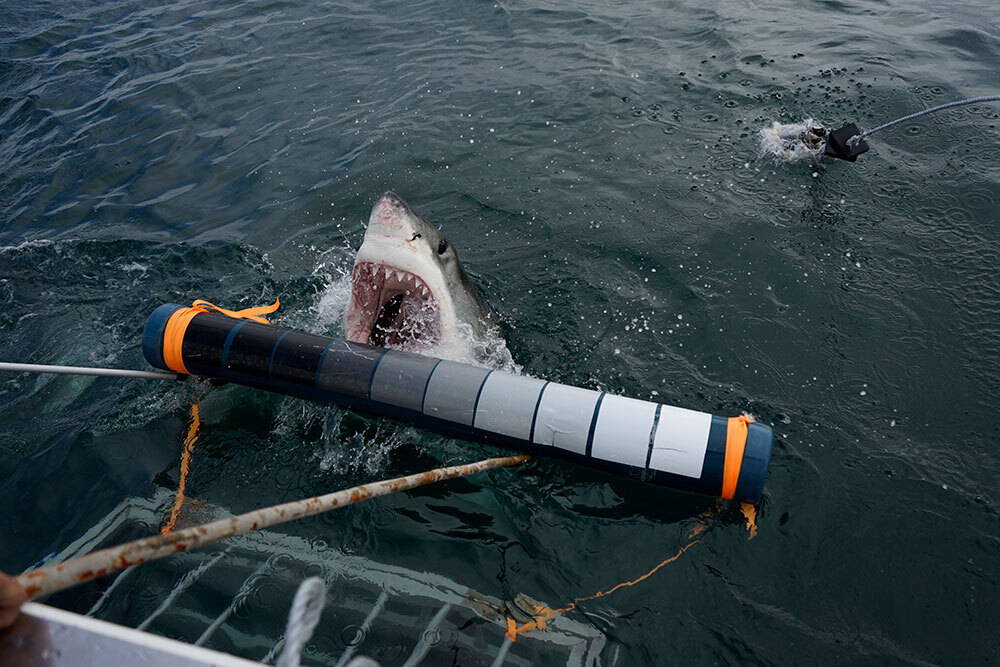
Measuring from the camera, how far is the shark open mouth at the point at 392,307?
427cm

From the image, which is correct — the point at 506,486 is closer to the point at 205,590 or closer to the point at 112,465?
the point at 205,590

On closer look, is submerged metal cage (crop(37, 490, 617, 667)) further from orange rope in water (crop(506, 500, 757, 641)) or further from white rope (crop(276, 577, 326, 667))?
white rope (crop(276, 577, 326, 667))

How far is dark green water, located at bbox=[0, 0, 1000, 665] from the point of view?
138 inches

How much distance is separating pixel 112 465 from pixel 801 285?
17.4 ft

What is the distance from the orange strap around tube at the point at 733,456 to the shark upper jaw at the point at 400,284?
6.07 ft

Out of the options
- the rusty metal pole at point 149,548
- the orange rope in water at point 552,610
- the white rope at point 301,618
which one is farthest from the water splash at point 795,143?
the white rope at point 301,618

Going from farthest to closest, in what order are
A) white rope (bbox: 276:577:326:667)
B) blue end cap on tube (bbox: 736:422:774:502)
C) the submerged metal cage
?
blue end cap on tube (bbox: 736:422:774:502) < the submerged metal cage < white rope (bbox: 276:577:326:667)

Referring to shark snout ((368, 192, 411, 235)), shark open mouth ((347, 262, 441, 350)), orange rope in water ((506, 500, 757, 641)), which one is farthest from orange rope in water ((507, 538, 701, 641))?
shark snout ((368, 192, 411, 235))

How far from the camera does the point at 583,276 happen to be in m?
5.85

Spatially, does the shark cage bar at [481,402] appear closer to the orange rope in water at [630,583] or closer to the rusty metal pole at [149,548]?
the orange rope in water at [630,583]

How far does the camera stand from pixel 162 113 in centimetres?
911

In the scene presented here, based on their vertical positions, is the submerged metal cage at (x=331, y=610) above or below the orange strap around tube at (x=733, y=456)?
below

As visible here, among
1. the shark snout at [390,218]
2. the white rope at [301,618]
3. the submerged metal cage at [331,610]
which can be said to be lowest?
the submerged metal cage at [331,610]

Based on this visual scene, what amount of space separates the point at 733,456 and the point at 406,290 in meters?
2.25
